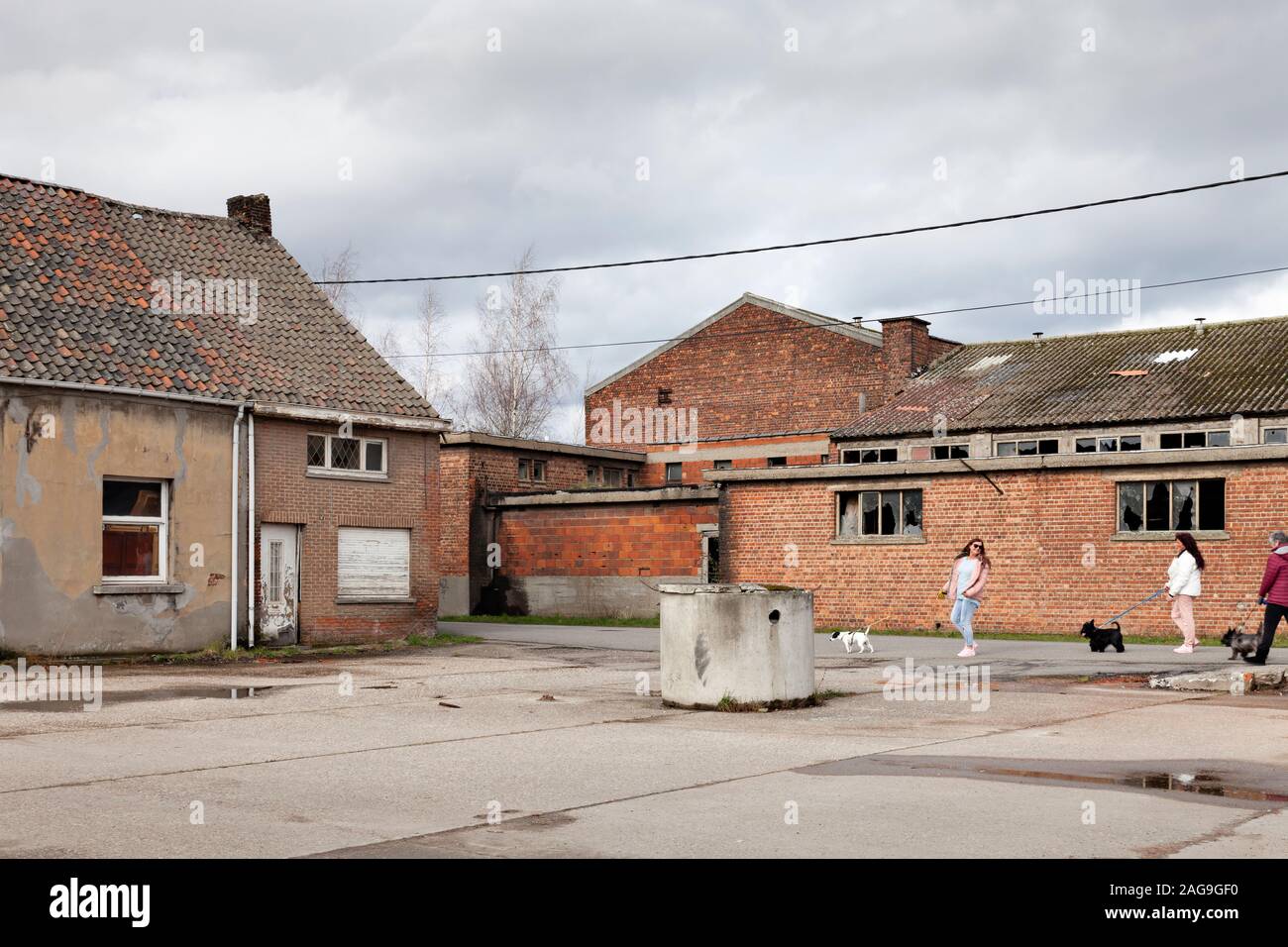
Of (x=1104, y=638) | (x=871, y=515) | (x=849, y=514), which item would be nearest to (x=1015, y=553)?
(x=871, y=515)

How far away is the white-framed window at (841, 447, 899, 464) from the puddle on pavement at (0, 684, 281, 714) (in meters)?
26.9

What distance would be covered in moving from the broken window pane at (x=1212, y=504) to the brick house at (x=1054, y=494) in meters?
0.03

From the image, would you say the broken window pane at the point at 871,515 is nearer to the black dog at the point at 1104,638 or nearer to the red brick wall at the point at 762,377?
the black dog at the point at 1104,638

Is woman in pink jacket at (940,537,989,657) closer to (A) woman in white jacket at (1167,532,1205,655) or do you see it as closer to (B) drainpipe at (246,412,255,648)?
(A) woman in white jacket at (1167,532,1205,655)

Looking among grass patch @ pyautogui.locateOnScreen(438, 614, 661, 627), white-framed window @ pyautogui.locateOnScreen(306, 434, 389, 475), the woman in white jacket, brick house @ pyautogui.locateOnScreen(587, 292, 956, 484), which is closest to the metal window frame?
white-framed window @ pyautogui.locateOnScreen(306, 434, 389, 475)

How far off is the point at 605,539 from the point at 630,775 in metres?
25.4

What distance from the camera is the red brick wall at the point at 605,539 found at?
33188 millimetres

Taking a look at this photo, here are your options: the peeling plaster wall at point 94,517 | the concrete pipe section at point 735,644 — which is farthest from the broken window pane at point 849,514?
the concrete pipe section at point 735,644

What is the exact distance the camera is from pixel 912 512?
98.6ft

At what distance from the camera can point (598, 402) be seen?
5438 centimetres

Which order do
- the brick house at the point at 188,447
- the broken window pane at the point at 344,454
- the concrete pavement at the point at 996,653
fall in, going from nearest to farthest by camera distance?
the concrete pavement at the point at 996,653
the brick house at the point at 188,447
the broken window pane at the point at 344,454

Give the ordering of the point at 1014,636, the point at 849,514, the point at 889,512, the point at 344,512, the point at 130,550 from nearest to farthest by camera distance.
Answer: the point at 130,550 < the point at 344,512 < the point at 1014,636 < the point at 889,512 < the point at 849,514

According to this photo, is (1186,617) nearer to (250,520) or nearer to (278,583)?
(278,583)

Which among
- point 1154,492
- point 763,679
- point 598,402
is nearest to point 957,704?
point 763,679
